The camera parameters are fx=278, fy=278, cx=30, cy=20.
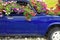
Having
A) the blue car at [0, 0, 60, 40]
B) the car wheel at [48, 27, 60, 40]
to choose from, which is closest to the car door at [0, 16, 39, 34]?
the blue car at [0, 0, 60, 40]

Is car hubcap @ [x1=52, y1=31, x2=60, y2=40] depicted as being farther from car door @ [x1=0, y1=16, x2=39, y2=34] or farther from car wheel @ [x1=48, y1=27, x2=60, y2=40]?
car door @ [x1=0, y1=16, x2=39, y2=34]

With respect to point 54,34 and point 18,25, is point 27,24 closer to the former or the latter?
point 18,25

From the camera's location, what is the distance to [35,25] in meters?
9.53

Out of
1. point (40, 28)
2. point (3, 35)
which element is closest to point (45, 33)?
point (40, 28)

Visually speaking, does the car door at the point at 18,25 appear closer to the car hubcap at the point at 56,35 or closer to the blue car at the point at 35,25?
the blue car at the point at 35,25

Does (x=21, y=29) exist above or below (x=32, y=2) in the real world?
below

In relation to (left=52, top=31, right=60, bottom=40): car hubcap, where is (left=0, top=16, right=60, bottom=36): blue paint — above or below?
above

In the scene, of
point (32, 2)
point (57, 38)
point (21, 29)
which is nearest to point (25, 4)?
point (32, 2)

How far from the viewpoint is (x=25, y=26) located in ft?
31.3

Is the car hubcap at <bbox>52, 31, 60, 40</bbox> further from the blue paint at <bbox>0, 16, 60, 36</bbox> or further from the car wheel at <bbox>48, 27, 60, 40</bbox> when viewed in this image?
the blue paint at <bbox>0, 16, 60, 36</bbox>

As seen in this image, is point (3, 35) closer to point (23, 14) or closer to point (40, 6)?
point (23, 14)

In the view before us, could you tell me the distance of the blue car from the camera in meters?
9.45

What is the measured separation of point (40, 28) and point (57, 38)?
0.68m

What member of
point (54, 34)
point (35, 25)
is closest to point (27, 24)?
point (35, 25)
